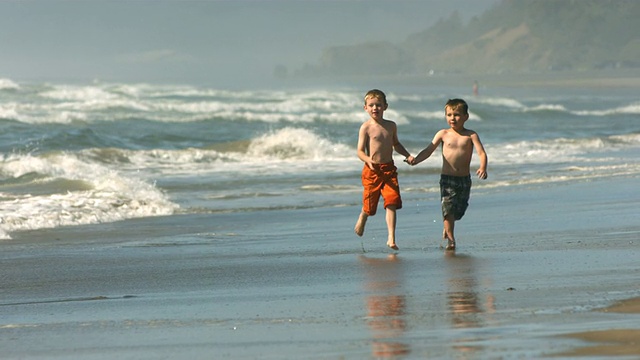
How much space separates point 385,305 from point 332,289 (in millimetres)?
729

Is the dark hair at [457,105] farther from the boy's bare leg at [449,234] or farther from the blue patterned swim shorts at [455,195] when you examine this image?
Answer: the boy's bare leg at [449,234]

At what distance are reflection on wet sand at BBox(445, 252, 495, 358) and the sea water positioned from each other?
4.53 meters

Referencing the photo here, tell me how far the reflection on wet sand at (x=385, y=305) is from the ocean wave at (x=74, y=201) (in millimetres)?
4030

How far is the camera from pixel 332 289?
6367mm

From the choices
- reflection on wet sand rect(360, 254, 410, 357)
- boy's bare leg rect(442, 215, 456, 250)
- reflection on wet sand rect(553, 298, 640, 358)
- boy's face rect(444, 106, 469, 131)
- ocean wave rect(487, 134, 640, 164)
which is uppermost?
boy's face rect(444, 106, 469, 131)

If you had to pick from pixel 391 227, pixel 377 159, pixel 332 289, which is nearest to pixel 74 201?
pixel 377 159

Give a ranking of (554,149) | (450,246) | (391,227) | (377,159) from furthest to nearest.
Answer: (554,149), (377,159), (391,227), (450,246)

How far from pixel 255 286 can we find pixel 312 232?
3209 millimetres

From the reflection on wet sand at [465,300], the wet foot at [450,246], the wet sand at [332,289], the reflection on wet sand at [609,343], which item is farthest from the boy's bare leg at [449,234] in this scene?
the reflection on wet sand at [609,343]

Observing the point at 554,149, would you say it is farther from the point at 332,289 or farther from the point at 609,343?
the point at 609,343

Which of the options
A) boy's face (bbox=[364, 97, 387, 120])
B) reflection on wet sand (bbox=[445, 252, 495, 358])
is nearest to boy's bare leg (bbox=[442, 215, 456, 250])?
reflection on wet sand (bbox=[445, 252, 495, 358])

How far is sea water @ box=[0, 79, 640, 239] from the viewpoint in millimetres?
12734

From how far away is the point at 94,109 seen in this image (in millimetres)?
39438

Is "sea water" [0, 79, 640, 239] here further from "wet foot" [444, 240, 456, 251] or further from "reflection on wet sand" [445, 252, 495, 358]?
"reflection on wet sand" [445, 252, 495, 358]
